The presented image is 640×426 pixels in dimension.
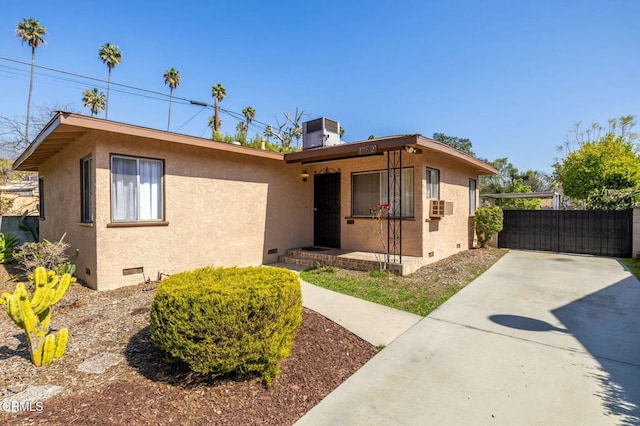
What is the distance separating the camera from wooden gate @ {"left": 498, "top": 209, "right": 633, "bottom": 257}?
9.13m

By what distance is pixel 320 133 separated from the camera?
8562mm

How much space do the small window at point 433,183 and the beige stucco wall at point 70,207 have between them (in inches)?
287

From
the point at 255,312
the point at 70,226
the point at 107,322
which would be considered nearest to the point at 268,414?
the point at 255,312

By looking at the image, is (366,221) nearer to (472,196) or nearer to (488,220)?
(488,220)

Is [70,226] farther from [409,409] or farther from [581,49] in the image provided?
[581,49]

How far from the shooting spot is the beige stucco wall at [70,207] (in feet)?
18.3

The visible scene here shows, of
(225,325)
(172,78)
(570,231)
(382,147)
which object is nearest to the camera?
(225,325)

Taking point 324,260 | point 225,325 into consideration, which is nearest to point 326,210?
point 324,260

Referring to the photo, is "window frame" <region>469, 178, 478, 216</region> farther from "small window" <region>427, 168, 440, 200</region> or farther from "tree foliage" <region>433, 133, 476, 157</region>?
"tree foliage" <region>433, 133, 476, 157</region>

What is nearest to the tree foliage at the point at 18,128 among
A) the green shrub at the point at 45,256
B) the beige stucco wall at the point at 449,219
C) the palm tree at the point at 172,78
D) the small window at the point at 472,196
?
the green shrub at the point at 45,256

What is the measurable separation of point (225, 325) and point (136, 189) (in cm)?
452

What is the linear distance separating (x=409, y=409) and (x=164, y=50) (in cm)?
1616

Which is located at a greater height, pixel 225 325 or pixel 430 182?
pixel 430 182

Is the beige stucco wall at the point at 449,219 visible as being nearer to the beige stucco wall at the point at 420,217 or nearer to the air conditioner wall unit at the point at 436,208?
the beige stucco wall at the point at 420,217
